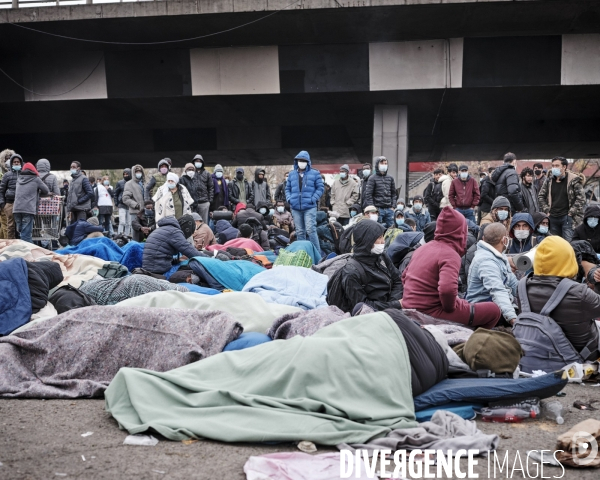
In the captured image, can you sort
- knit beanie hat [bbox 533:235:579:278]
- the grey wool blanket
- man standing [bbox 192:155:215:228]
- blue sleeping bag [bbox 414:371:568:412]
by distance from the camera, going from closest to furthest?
blue sleeping bag [bbox 414:371:568:412]
the grey wool blanket
knit beanie hat [bbox 533:235:579:278]
man standing [bbox 192:155:215:228]

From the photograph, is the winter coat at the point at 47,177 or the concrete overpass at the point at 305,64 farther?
the concrete overpass at the point at 305,64

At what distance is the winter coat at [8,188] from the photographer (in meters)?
12.6

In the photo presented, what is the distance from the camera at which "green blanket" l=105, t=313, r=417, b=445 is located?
3.72 meters

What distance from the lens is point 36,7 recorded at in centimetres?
1559

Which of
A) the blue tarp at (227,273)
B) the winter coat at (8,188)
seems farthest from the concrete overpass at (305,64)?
the blue tarp at (227,273)

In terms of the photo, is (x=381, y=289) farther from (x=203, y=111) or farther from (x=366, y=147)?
(x=366, y=147)

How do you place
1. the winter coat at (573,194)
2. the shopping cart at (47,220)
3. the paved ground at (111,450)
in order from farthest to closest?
the shopping cart at (47,220) < the winter coat at (573,194) < the paved ground at (111,450)

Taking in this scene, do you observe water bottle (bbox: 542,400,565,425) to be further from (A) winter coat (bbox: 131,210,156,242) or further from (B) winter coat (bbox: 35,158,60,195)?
(B) winter coat (bbox: 35,158,60,195)

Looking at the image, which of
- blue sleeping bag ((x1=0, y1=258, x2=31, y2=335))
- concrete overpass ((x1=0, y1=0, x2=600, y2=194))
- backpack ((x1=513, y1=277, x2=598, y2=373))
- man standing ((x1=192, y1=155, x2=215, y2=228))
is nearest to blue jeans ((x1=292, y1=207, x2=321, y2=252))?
man standing ((x1=192, y1=155, x2=215, y2=228))

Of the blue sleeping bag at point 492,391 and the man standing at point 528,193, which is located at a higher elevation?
the man standing at point 528,193

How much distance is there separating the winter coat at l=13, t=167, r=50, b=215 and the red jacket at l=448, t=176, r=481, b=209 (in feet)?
25.5

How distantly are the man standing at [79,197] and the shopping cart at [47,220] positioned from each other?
2103 millimetres

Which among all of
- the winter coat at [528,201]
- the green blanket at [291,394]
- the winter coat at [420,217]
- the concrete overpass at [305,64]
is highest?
the concrete overpass at [305,64]

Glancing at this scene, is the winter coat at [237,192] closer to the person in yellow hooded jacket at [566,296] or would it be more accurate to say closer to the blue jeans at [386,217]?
the blue jeans at [386,217]
